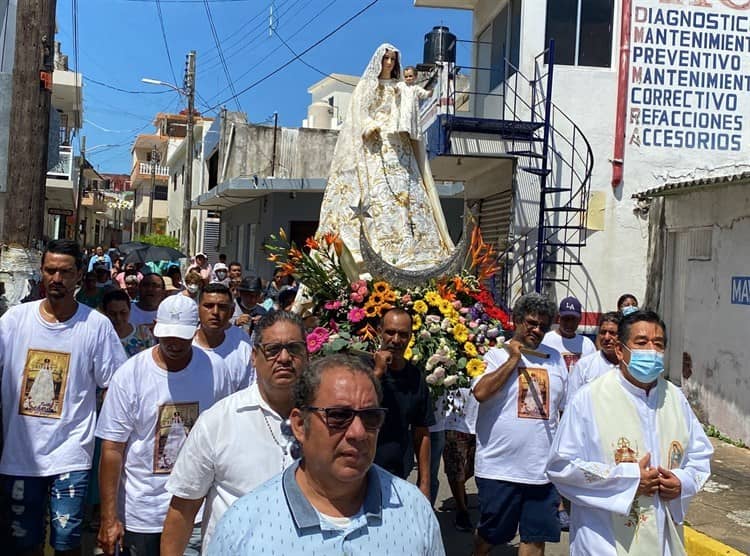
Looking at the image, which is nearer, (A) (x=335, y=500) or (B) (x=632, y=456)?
(A) (x=335, y=500)

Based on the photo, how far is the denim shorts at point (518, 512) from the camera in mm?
4785

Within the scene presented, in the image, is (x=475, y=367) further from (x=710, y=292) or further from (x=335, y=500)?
(x=710, y=292)

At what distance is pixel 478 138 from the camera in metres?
12.7

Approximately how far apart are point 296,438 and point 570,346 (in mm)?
4760

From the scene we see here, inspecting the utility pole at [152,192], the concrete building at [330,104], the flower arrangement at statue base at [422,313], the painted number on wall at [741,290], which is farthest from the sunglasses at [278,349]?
the utility pole at [152,192]

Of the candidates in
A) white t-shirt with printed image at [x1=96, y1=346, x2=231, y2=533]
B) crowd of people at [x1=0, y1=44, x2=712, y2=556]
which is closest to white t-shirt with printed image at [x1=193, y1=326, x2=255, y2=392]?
crowd of people at [x1=0, y1=44, x2=712, y2=556]

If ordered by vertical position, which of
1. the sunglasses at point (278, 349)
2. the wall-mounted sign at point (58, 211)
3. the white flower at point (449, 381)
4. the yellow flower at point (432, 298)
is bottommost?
the white flower at point (449, 381)

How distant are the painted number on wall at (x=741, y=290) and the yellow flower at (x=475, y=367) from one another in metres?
5.90

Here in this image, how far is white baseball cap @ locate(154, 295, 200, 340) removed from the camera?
3.81 meters

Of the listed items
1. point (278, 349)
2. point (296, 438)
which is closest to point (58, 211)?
point (278, 349)

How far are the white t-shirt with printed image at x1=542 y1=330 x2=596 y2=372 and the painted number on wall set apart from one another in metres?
3.71

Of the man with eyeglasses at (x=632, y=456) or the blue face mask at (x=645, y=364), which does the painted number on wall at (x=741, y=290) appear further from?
the blue face mask at (x=645, y=364)

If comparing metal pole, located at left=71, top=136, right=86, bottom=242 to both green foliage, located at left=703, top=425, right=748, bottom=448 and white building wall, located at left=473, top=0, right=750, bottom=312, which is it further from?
green foliage, located at left=703, top=425, right=748, bottom=448

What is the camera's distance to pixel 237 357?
434 cm
